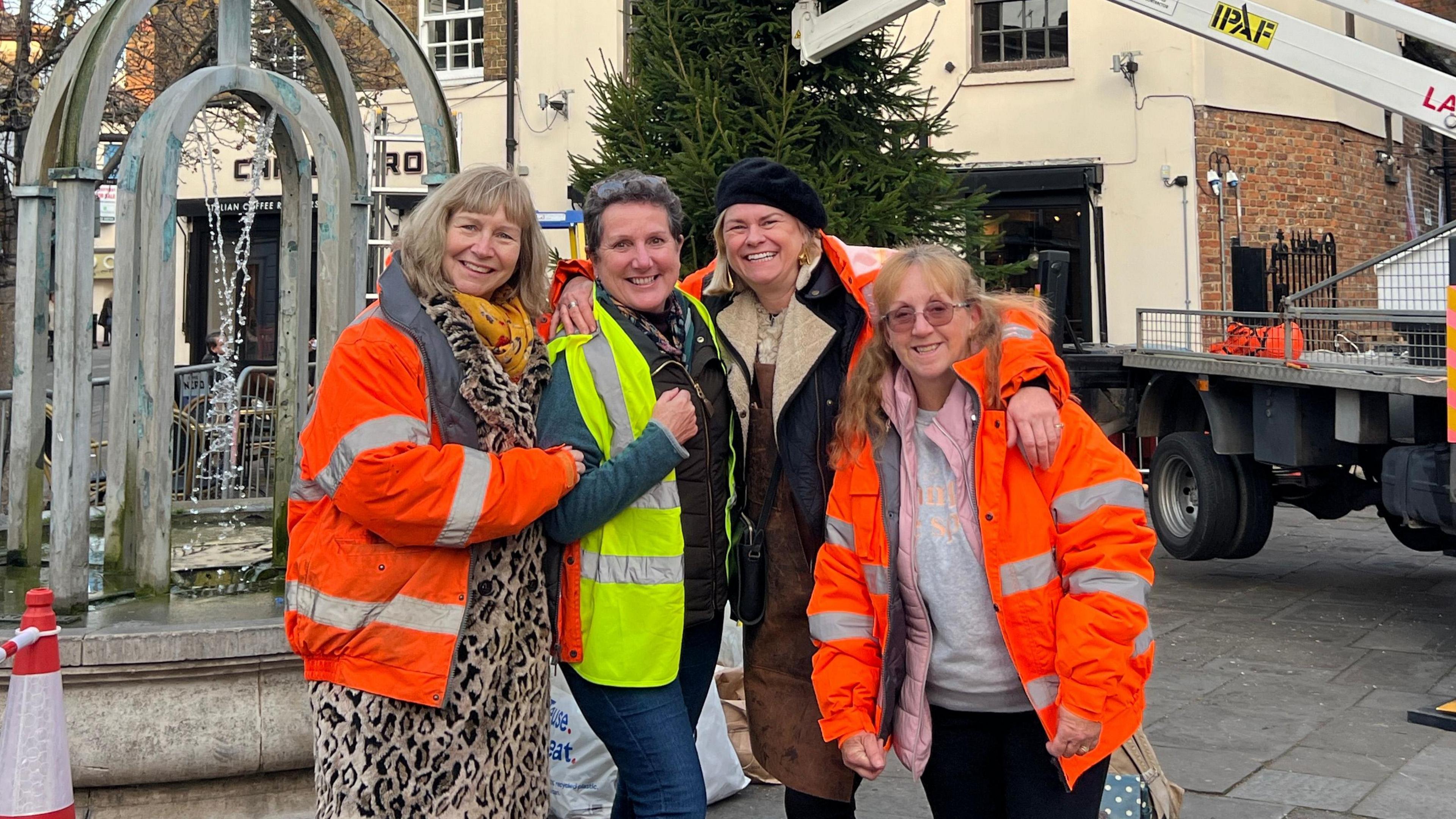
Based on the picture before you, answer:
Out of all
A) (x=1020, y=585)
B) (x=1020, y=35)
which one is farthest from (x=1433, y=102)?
(x=1020, y=35)

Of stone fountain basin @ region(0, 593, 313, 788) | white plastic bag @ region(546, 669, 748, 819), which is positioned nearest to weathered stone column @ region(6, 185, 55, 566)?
stone fountain basin @ region(0, 593, 313, 788)

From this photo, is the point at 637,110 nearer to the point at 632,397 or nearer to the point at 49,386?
the point at 49,386

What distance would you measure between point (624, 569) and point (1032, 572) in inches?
32.7

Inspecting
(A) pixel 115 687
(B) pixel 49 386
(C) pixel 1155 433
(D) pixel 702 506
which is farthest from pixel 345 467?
(C) pixel 1155 433

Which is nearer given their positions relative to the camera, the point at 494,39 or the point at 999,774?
the point at 999,774

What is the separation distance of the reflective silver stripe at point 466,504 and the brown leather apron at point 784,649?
2.44 ft

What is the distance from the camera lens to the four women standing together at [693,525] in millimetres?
2559

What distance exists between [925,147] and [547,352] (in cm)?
551

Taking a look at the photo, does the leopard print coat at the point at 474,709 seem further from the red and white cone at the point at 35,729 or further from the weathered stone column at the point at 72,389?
the weathered stone column at the point at 72,389

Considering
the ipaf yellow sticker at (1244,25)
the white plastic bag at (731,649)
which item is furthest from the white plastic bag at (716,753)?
the ipaf yellow sticker at (1244,25)

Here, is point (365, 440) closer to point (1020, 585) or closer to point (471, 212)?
point (471, 212)

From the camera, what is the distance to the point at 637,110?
306 inches

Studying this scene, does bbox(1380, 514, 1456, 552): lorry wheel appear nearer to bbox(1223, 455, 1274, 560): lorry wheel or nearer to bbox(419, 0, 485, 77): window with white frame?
bbox(1223, 455, 1274, 560): lorry wheel

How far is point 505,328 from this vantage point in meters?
2.80
